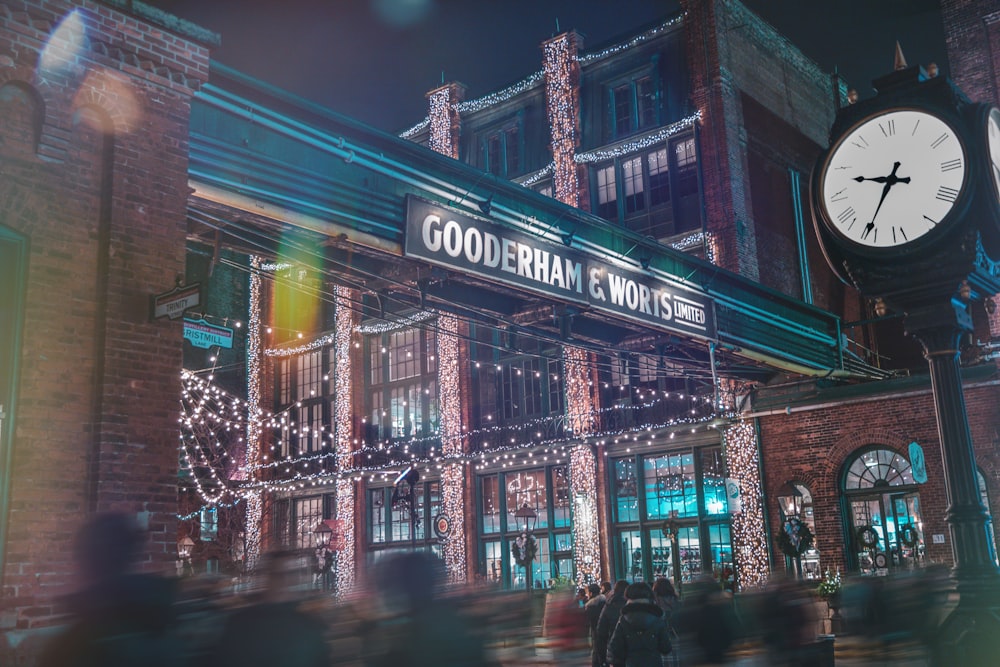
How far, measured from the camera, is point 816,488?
2136cm

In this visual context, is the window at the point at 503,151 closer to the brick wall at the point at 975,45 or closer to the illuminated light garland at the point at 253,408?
the illuminated light garland at the point at 253,408

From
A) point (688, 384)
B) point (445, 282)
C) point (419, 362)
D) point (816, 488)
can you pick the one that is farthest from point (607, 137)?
point (445, 282)

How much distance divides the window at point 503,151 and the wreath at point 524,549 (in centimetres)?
1111

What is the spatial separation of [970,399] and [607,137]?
12.3 meters

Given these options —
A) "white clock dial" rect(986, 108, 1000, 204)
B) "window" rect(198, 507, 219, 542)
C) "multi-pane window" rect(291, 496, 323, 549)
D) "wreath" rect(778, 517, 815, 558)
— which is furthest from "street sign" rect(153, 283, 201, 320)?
"window" rect(198, 507, 219, 542)

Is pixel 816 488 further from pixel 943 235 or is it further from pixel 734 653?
pixel 943 235

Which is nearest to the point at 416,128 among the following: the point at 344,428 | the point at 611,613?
the point at 344,428

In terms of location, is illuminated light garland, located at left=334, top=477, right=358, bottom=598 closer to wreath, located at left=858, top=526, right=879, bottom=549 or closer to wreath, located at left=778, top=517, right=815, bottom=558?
wreath, located at left=778, top=517, right=815, bottom=558

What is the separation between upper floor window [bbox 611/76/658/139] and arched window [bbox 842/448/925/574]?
36.4ft

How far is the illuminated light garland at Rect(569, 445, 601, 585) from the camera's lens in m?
25.1

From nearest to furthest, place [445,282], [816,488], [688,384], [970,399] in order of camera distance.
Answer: [445,282]
[970,399]
[816,488]
[688,384]

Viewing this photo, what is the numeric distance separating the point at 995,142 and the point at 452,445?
24141 mm

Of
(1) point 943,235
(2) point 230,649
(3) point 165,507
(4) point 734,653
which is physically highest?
(1) point 943,235

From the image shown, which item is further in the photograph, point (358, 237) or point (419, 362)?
point (419, 362)
